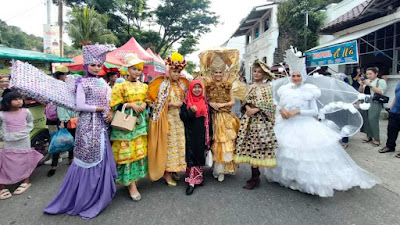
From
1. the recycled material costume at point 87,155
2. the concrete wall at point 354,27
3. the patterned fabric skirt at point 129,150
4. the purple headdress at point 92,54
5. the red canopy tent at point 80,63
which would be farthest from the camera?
the red canopy tent at point 80,63

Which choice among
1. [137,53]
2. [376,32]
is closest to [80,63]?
[137,53]

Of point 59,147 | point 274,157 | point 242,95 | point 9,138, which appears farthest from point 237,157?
point 9,138

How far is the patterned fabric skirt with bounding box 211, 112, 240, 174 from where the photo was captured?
3270 millimetres

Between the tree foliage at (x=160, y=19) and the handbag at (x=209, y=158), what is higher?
the tree foliage at (x=160, y=19)

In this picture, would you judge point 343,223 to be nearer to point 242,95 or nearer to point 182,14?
point 242,95

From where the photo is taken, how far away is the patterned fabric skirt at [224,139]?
327 cm

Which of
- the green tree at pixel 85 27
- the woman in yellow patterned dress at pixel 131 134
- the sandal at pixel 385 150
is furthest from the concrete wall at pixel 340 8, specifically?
the green tree at pixel 85 27

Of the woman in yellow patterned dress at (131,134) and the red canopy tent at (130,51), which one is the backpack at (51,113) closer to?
the woman in yellow patterned dress at (131,134)

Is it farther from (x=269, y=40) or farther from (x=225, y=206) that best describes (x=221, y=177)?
(x=269, y=40)

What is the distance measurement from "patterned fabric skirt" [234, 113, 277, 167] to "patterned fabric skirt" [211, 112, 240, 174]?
0.12m

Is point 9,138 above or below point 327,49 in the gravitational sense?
below

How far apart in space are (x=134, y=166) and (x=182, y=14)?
2078 cm

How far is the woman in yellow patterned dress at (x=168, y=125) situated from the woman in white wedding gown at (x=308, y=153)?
1.44 meters

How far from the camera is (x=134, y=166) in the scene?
2.97 meters
